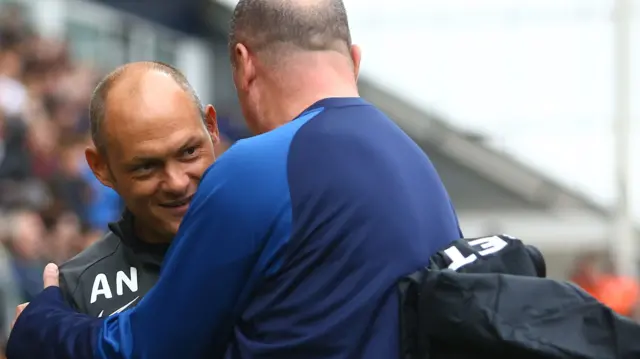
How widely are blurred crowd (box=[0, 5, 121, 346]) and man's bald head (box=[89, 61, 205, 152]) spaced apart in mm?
4571

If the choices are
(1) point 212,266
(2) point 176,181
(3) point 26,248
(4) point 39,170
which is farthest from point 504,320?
(4) point 39,170

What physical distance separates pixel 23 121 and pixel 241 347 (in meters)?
7.49

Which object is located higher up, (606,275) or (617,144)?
(617,144)

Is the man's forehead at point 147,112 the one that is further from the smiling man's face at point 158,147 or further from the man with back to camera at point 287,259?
the man with back to camera at point 287,259

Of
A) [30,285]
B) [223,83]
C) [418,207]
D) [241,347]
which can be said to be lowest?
[223,83]

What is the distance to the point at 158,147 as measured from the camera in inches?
125

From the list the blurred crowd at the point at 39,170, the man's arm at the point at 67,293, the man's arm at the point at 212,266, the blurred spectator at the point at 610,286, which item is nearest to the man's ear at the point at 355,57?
the man's arm at the point at 212,266

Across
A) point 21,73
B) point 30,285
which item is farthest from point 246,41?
point 21,73

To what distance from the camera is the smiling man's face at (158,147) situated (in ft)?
10.5

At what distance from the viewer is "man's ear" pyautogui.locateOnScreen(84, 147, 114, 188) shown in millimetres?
3328

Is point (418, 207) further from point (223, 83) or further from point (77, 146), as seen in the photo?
point (223, 83)

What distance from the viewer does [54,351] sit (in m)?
2.85

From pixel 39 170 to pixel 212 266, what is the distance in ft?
25.3

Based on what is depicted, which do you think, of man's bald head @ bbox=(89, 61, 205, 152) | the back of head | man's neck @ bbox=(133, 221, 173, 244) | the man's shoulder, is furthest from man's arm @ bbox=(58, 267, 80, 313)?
the back of head
